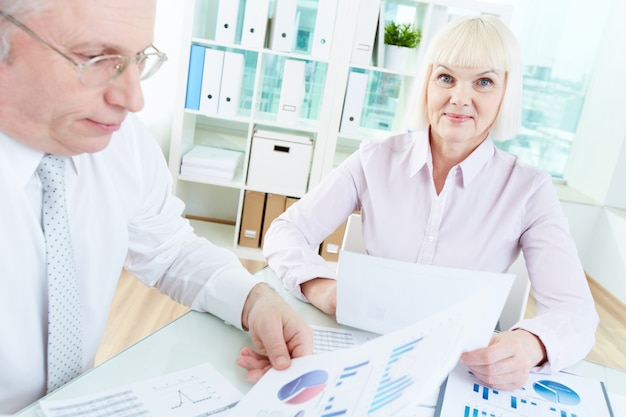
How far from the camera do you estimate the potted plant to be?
120 inches

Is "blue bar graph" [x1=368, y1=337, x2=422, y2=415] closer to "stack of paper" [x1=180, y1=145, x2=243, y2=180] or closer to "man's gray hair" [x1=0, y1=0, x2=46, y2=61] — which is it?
"man's gray hair" [x1=0, y1=0, x2=46, y2=61]

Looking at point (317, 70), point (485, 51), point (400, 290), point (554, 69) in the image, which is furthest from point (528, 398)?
point (554, 69)

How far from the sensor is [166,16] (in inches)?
126

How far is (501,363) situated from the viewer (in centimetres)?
102

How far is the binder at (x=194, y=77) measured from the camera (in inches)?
119

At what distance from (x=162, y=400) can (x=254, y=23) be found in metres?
2.46

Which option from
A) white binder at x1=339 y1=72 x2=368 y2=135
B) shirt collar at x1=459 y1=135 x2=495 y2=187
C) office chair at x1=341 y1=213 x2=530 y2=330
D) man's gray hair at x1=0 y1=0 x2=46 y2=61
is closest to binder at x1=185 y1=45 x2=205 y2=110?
white binder at x1=339 y1=72 x2=368 y2=135

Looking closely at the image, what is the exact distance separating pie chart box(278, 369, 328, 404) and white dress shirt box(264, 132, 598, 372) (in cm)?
49

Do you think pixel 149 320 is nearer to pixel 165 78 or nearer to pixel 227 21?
pixel 165 78

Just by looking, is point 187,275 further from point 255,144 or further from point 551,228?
point 255,144

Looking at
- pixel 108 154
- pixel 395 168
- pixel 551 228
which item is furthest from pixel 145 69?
pixel 551 228

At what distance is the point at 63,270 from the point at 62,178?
0.14 metres

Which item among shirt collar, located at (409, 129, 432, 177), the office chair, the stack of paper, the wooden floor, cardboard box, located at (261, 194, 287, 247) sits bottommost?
the wooden floor

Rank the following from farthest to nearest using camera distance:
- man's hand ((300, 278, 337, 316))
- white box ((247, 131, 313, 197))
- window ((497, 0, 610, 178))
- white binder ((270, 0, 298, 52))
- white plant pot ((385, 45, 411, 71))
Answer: window ((497, 0, 610, 178))
white box ((247, 131, 313, 197))
white plant pot ((385, 45, 411, 71))
white binder ((270, 0, 298, 52))
man's hand ((300, 278, 337, 316))
